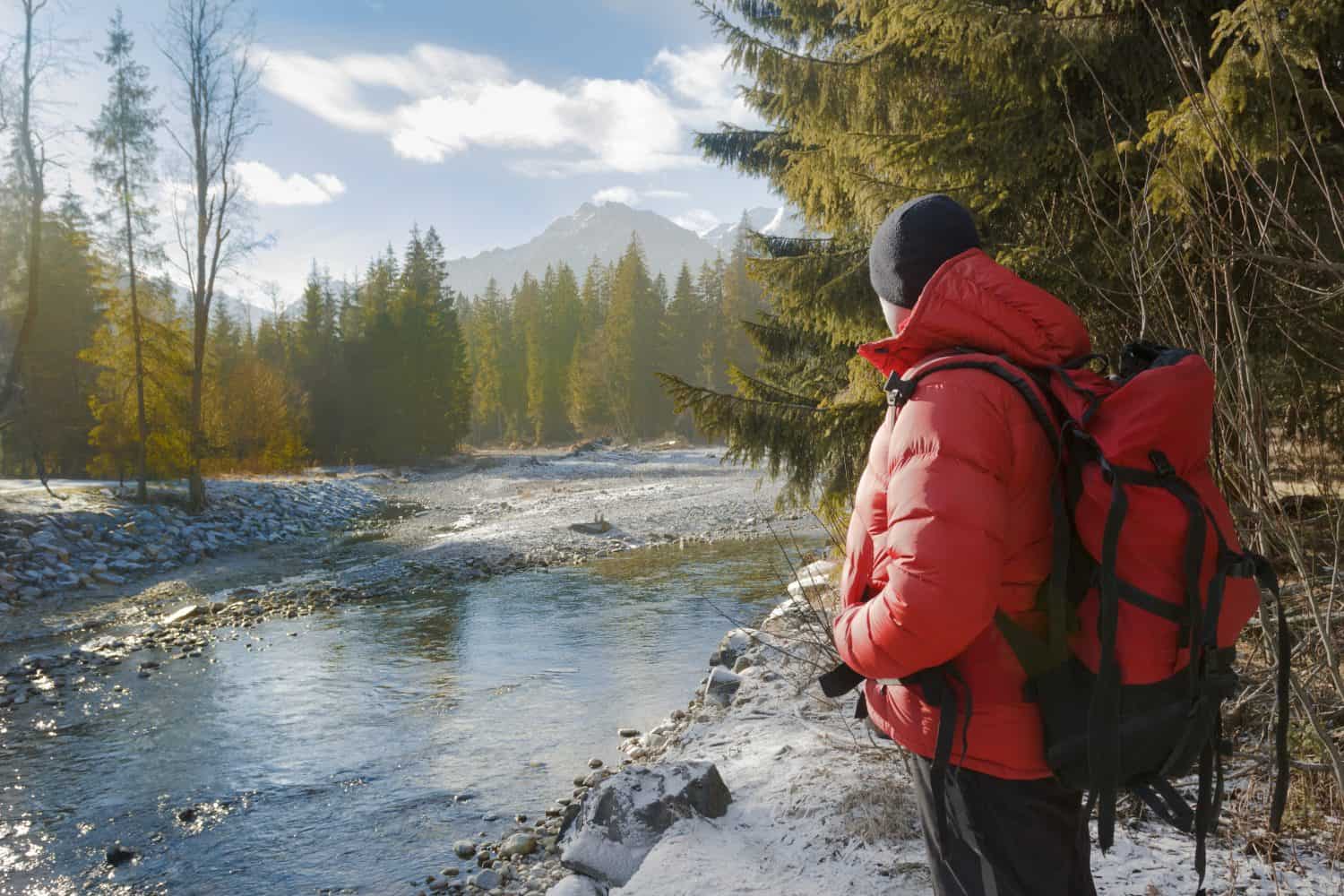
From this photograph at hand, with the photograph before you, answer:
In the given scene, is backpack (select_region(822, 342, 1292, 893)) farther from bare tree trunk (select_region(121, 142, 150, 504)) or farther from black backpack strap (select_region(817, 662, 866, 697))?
bare tree trunk (select_region(121, 142, 150, 504))

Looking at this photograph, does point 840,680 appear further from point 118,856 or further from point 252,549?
point 252,549

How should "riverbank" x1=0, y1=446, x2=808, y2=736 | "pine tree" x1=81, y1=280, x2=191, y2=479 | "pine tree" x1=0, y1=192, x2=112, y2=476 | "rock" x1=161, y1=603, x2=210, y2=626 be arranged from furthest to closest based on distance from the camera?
1. "pine tree" x1=0, y1=192, x2=112, y2=476
2. "pine tree" x1=81, y1=280, x2=191, y2=479
3. "rock" x1=161, y1=603, x2=210, y2=626
4. "riverbank" x1=0, y1=446, x2=808, y2=736

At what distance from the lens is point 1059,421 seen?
1.70 m

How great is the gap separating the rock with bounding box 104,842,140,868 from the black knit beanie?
5.76 meters

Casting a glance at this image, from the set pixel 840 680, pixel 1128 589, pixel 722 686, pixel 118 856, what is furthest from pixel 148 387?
pixel 1128 589

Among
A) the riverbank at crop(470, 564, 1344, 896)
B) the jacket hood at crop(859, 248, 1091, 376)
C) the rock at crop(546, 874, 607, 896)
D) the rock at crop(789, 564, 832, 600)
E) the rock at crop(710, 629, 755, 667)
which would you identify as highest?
the jacket hood at crop(859, 248, 1091, 376)

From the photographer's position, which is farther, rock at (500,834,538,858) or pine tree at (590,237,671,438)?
pine tree at (590,237,671,438)

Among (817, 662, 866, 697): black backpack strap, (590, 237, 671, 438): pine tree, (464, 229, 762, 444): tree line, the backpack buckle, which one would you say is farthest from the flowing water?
(464, 229, 762, 444): tree line

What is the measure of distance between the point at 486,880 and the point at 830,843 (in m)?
2.12

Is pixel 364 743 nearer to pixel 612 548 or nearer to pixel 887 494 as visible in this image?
pixel 887 494

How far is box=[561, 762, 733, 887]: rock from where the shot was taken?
404 cm

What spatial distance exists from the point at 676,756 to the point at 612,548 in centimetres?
1165

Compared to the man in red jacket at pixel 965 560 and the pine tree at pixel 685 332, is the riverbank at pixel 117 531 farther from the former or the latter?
the pine tree at pixel 685 332

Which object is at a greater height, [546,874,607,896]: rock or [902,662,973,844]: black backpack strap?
[902,662,973,844]: black backpack strap
